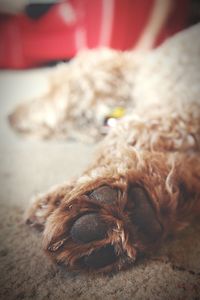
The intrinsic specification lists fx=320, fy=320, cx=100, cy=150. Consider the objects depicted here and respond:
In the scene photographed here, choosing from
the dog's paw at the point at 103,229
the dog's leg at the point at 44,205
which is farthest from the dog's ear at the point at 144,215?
the dog's leg at the point at 44,205

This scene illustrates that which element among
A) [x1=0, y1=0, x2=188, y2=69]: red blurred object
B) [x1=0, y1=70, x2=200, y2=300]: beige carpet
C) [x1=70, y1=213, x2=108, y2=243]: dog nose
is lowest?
[x1=0, y1=70, x2=200, y2=300]: beige carpet

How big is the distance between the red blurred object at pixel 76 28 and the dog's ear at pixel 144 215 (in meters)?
0.33

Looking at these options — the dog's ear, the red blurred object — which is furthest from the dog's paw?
the red blurred object

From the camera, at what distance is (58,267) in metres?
0.46

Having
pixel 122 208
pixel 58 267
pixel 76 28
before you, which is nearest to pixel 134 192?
pixel 122 208

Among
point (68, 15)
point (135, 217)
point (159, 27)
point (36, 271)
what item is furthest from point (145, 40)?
point (36, 271)

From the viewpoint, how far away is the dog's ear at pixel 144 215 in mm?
481

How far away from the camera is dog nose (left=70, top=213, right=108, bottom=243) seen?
1.44ft

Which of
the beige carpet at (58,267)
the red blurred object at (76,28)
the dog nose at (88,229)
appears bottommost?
the beige carpet at (58,267)

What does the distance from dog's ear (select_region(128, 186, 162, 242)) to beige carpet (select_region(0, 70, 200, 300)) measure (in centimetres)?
3

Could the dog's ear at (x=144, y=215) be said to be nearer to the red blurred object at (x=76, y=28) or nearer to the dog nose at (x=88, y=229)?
the dog nose at (x=88, y=229)

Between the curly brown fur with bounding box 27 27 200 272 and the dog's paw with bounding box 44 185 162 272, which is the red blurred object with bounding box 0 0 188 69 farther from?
the dog's paw with bounding box 44 185 162 272

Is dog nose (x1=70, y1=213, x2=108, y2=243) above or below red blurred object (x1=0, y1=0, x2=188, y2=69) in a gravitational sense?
below

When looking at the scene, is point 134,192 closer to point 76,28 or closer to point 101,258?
point 101,258
